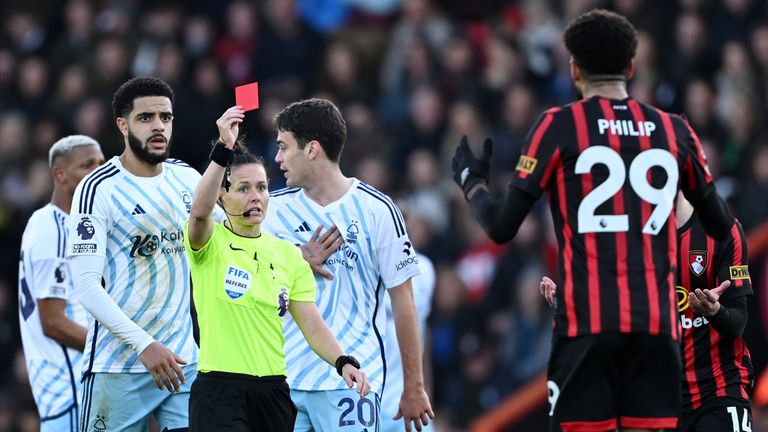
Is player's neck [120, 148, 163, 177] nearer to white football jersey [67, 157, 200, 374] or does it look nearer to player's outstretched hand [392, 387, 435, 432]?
white football jersey [67, 157, 200, 374]

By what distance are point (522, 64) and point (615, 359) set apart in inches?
371

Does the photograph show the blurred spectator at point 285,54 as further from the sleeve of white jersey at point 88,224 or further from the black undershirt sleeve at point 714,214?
the black undershirt sleeve at point 714,214

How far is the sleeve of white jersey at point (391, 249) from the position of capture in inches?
296

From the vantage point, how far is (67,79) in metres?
16.3

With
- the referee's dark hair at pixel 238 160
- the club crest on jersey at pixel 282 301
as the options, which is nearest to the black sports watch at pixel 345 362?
the club crest on jersey at pixel 282 301

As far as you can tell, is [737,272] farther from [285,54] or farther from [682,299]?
[285,54]

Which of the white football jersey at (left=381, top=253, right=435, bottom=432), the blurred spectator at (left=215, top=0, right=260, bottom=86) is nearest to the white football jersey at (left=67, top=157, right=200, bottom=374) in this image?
the white football jersey at (left=381, top=253, right=435, bottom=432)

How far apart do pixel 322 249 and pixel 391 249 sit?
0.39 meters

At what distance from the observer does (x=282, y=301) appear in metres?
6.95

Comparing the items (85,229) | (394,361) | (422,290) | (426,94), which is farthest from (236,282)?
(426,94)

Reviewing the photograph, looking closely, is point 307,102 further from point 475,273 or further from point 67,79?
point 67,79

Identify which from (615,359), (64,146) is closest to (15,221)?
(64,146)

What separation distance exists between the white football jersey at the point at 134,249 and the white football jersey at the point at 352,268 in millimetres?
587

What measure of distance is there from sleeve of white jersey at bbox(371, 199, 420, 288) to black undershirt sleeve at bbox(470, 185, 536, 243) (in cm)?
166
